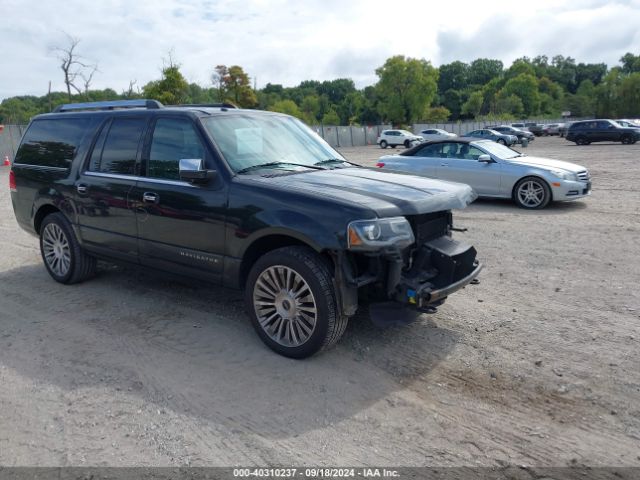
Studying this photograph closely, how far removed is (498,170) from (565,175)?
4.26 feet

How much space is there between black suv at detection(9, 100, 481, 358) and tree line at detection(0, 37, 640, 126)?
3152 centimetres

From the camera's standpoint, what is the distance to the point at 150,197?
16.2 feet

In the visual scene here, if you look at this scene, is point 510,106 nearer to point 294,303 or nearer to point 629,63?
point 629,63

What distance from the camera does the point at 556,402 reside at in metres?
3.56

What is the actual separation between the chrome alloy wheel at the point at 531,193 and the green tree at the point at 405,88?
78.0m

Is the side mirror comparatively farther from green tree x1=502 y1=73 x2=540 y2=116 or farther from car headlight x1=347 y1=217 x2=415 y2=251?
green tree x1=502 y1=73 x2=540 y2=116

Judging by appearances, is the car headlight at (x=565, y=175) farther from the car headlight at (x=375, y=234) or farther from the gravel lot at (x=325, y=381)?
the car headlight at (x=375, y=234)

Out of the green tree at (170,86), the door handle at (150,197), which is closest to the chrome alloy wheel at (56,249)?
the door handle at (150,197)

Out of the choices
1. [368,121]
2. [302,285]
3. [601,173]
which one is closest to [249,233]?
[302,285]

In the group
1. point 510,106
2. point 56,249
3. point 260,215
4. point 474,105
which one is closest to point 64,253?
point 56,249

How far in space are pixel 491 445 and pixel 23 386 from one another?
10.7 feet

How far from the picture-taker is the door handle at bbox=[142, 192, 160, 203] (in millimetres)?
4883

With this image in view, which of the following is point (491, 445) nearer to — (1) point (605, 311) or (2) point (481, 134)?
(1) point (605, 311)

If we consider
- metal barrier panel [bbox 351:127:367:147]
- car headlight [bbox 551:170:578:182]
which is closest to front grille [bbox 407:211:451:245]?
car headlight [bbox 551:170:578:182]
